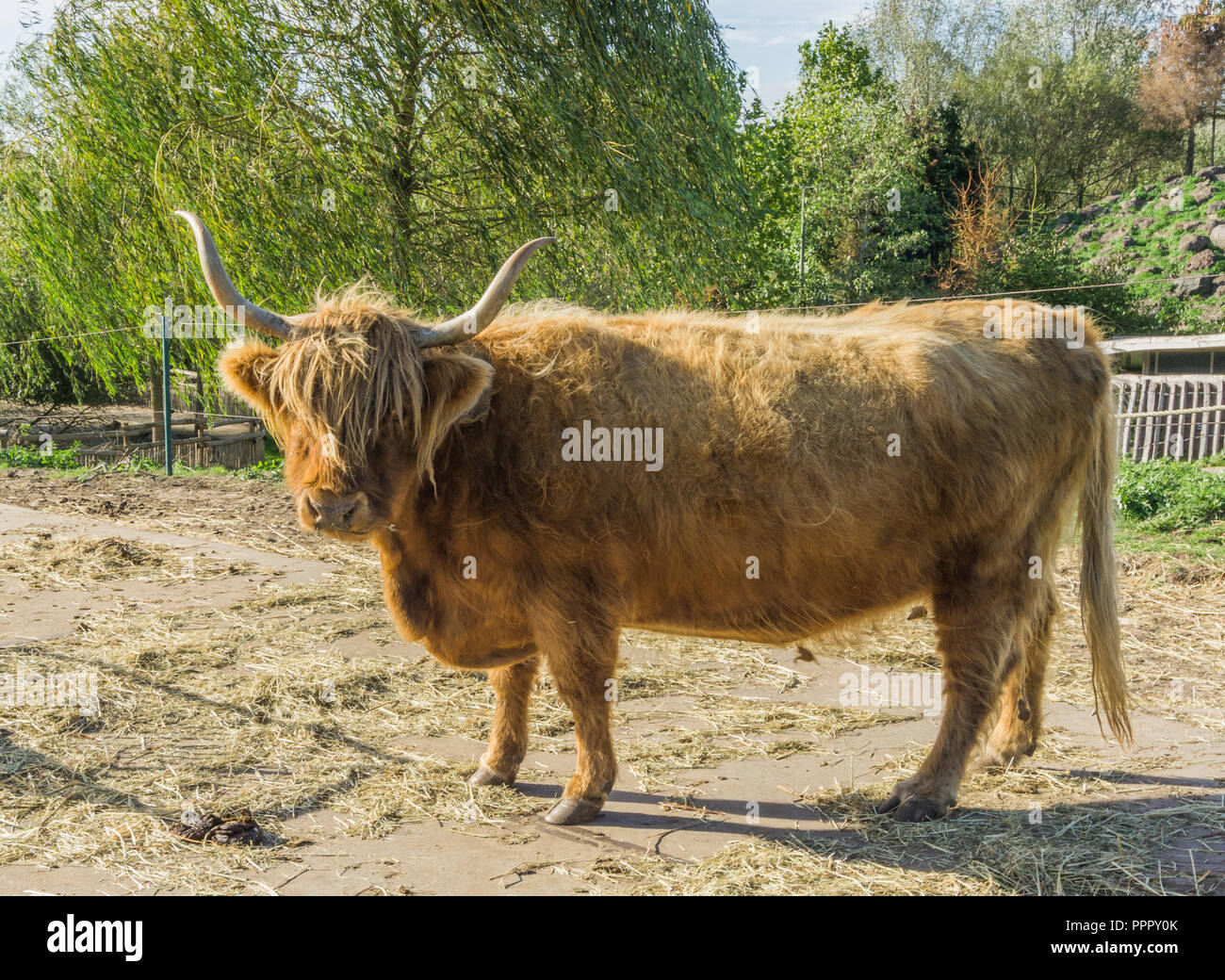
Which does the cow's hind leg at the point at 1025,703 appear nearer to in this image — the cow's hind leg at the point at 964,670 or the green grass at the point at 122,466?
the cow's hind leg at the point at 964,670

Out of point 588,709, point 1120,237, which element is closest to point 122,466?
point 588,709

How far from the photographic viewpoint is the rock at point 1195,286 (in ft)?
94.0

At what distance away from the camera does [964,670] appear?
12.7 ft

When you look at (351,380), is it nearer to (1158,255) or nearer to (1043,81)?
(1158,255)

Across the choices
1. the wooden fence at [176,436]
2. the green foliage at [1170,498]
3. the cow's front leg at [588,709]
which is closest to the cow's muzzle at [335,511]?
the cow's front leg at [588,709]

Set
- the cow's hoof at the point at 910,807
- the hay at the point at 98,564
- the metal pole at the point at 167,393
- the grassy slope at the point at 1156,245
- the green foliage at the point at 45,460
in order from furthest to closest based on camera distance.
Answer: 1. the grassy slope at the point at 1156,245
2. the green foliage at the point at 45,460
3. the metal pole at the point at 167,393
4. the hay at the point at 98,564
5. the cow's hoof at the point at 910,807

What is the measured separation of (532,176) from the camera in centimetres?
786

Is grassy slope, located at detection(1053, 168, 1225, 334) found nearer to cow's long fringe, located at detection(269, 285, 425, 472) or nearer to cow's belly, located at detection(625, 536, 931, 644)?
cow's belly, located at detection(625, 536, 931, 644)

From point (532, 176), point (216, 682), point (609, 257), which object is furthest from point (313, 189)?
point (216, 682)

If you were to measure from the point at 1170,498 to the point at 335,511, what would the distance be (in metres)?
8.51

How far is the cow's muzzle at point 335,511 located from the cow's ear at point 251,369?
1.89 feet

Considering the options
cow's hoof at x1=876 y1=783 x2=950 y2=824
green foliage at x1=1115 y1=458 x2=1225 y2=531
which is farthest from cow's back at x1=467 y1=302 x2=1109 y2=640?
green foliage at x1=1115 y1=458 x2=1225 y2=531

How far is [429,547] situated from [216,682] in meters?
2.05

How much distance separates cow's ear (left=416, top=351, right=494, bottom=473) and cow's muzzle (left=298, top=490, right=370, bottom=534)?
0.32 metres
